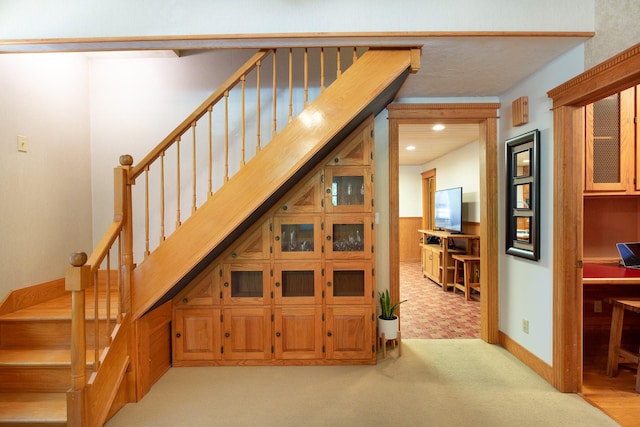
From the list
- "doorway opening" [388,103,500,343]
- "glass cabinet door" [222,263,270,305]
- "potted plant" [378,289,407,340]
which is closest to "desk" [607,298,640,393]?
"doorway opening" [388,103,500,343]

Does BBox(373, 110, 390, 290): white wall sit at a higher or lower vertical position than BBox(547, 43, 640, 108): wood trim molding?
lower

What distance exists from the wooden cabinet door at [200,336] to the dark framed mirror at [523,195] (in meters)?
2.59

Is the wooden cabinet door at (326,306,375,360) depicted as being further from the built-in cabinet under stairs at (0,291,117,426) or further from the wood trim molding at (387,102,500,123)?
the wood trim molding at (387,102,500,123)

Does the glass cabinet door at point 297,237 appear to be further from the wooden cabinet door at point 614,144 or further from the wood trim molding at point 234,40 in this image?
the wooden cabinet door at point 614,144

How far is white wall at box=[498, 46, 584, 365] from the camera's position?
2418 mm

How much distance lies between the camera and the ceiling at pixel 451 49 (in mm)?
2012

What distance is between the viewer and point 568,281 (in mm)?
2271

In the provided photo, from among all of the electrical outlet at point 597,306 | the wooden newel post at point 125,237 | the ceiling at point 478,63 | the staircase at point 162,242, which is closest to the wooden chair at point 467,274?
the electrical outlet at point 597,306

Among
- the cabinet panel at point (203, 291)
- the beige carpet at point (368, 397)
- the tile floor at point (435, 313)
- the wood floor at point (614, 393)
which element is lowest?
the tile floor at point (435, 313)

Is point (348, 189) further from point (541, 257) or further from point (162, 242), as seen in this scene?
point (541, 257)

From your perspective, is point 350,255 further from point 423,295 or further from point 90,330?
point 423,295

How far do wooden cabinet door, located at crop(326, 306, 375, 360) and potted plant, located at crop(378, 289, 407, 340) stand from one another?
0.51 ft

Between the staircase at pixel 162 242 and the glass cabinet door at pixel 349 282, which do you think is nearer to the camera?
the staircase at pixel 162 242

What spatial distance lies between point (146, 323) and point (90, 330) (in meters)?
0.35
